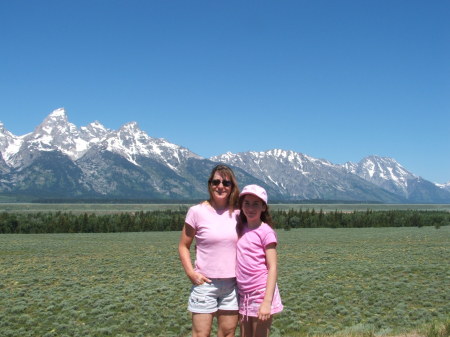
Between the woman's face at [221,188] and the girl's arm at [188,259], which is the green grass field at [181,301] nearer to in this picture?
the girl's arm at [188,259]

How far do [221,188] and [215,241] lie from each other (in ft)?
2.06

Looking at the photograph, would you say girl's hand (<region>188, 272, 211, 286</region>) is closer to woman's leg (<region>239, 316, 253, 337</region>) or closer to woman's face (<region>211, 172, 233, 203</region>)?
woman's leg (<region>239, 316, 253, 337</region>)

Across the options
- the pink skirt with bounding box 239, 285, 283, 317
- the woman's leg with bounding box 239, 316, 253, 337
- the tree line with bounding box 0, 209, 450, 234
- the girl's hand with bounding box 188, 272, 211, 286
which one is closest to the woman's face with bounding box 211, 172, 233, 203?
the girl's hand with bounding box 188, 272, 211, 286

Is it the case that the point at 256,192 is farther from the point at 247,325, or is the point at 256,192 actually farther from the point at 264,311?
the point at 247,325

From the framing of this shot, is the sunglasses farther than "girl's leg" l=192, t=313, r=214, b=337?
Yes

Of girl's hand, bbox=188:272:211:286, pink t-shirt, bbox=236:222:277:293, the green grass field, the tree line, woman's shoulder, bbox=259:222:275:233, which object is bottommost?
the tree line

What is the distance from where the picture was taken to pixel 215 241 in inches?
215

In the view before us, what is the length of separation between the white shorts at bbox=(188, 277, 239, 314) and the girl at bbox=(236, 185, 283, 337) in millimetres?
100

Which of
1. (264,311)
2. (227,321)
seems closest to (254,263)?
(264,311)

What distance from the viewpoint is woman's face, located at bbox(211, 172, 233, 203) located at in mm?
5566

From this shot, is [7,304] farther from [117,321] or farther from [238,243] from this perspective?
[238,243]

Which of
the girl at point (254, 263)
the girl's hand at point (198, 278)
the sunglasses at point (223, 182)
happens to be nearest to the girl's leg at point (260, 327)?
the girl at point (254, 263)

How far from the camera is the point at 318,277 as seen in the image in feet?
75.4

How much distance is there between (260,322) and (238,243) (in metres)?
0.92
